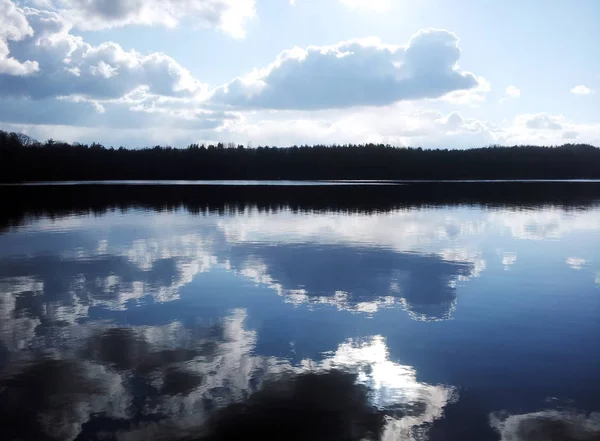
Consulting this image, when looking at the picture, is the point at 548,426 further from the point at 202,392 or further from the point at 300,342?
the point at 202,392

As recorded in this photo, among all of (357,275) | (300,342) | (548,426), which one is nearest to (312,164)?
(357,275)

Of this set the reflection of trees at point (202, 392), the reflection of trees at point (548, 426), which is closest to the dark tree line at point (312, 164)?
the reflection of trees at point (202, 392)

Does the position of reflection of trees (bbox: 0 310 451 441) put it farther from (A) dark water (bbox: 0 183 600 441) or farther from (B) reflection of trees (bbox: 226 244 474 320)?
(B) reflection of trees (bbox: 226 244 474 320)

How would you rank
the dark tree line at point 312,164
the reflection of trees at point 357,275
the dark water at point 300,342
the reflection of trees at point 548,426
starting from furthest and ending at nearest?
1. the dark tree line at point 312,164
2. the reflection of trees at point 357,275
3. the dark water at point 300,342
4. the reflection of trees at point 548,426

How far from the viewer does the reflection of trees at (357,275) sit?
16.5 metres

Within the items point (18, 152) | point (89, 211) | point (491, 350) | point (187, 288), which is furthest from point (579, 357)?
point (18, 152)

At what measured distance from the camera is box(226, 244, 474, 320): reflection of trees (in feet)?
54.0

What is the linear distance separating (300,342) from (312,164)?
7016 inches

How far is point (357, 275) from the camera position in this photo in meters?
20.2

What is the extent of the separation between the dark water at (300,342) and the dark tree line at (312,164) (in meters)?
152

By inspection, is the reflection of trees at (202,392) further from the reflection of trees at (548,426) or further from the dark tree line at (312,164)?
the dark tree line at (312,164)

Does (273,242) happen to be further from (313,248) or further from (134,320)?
(134,320)

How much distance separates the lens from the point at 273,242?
28609mm

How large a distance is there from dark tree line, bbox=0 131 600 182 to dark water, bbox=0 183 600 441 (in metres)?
152
